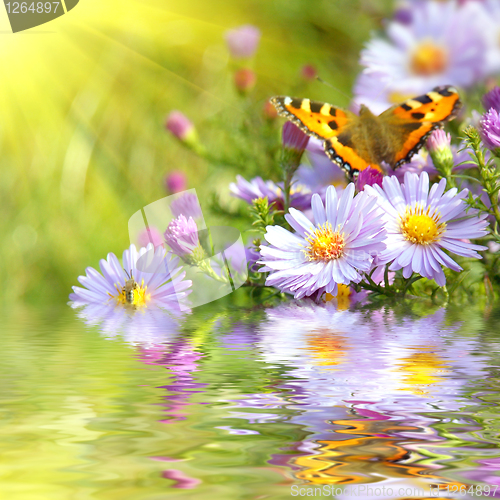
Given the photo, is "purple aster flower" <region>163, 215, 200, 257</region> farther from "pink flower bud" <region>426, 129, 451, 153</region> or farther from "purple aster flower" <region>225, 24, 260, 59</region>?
"purple aster flower" <region>225, 24, 260, 59</region>

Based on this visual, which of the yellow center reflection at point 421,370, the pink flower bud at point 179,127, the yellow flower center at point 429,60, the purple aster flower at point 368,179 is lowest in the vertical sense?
the yellow center reflection at point 421,370

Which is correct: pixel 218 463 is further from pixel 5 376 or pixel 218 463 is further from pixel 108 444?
pixel 5 376

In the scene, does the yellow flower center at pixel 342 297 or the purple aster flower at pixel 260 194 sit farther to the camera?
the purple aster flower at pixel 260 194

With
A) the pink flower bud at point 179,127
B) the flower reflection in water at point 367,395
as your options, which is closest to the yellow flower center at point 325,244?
the flower reflection in water at point 367,395

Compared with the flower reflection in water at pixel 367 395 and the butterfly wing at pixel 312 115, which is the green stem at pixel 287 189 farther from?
the flower reflection in water at pixel 367 395

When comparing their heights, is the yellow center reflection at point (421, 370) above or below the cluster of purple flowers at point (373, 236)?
below

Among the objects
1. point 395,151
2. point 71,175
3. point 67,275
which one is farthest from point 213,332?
point 71,175
